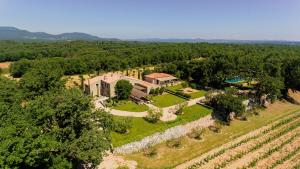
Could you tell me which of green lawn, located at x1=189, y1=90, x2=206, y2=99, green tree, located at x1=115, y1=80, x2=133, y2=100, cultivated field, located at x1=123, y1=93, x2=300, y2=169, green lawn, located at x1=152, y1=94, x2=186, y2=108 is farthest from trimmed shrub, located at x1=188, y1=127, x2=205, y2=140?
green tree, located at x1=115, y1=80, x2=133, y2=100

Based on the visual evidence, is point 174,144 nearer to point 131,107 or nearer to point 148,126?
point 148,126

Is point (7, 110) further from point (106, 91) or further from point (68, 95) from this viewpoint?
point (106, 91)

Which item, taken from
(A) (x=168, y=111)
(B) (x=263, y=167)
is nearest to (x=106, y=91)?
(A) (x=168, y=111)

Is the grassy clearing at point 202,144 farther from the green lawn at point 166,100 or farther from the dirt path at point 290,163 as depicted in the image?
the green lawn at point 166,100

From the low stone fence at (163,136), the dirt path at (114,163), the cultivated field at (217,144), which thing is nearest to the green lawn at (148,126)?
the low stone fence at (163,136)

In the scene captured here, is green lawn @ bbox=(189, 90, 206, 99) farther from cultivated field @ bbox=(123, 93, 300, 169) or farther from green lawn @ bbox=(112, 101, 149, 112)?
green lawn @ bbox=(112, 101, 149, 112)

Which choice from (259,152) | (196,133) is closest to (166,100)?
(196,133)
